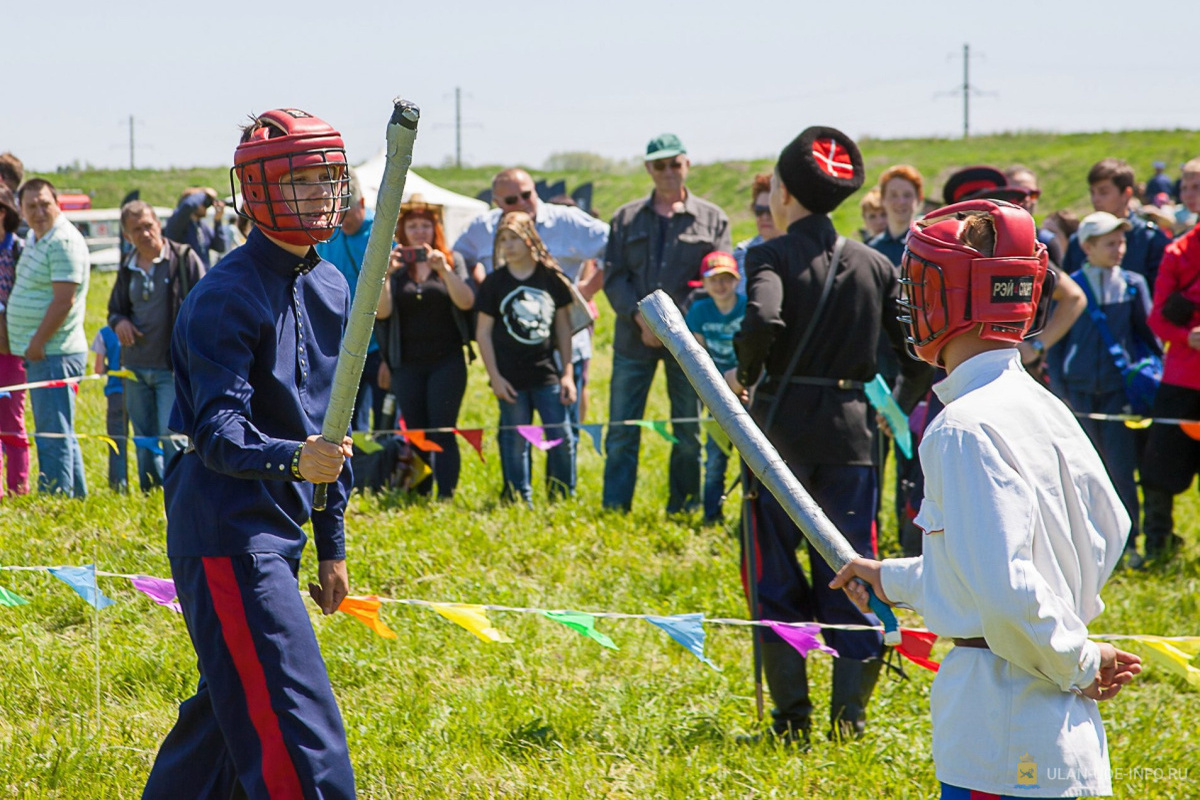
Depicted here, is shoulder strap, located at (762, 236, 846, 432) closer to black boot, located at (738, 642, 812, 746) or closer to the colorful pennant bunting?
black boot, located at (738, 642, 812, 746)

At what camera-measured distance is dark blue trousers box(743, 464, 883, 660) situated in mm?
4945

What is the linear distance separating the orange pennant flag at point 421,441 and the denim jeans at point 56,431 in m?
2.09

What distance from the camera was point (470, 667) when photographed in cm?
543

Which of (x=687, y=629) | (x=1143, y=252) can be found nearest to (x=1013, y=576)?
(x=687, y=629)

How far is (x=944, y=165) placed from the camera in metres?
42.5

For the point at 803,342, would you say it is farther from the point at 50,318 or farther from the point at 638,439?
the point at 50,318

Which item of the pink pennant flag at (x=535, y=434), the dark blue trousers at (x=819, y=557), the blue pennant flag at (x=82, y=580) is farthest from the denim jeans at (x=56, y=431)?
the dark blue trousers at (x=819, y=557)

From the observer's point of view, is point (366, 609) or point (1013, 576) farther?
point (366, 609)

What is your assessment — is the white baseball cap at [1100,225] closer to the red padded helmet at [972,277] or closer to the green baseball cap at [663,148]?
the green baseball cap at [663,148]

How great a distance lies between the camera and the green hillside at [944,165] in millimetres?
37000

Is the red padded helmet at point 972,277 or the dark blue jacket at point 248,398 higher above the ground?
the red padded helmet at point 972,277

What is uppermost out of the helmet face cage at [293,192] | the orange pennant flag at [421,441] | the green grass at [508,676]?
the helmet face cage at [293,192]

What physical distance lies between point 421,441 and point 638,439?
1.38 metres

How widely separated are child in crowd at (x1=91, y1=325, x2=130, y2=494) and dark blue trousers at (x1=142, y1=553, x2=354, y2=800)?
16.2 ft
